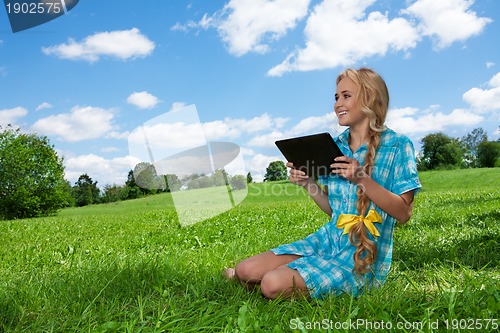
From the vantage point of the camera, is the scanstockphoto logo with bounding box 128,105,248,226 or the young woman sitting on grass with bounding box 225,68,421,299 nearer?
the young woman sitting on grass with bounding box 225,68,421,299

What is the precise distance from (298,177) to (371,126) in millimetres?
660

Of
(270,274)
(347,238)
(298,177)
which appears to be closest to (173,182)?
(298,177)

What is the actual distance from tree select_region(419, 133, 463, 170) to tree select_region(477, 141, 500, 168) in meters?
4.18

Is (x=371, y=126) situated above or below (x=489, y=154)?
above

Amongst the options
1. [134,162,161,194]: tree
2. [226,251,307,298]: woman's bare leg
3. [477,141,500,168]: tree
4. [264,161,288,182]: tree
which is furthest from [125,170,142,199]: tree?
[477,141,500,168]: tree

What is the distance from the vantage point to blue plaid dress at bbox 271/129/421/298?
10.7 ft

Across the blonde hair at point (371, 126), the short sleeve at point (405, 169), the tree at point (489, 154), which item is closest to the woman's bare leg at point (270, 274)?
the blonde hair at point (371, 126)

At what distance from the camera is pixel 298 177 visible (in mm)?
3619

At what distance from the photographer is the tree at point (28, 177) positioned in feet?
111

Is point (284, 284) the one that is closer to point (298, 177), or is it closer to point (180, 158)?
point (298, 177)

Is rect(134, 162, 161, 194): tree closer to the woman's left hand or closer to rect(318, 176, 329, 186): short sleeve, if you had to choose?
rect(318, 176, 329, 186): short sleeve

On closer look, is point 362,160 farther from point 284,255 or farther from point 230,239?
point 230,239

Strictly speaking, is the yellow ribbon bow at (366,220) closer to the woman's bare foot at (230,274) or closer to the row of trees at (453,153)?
the woman's bare foot at (230,274)

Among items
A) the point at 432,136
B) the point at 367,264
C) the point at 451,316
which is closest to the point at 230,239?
the point at 367,264
